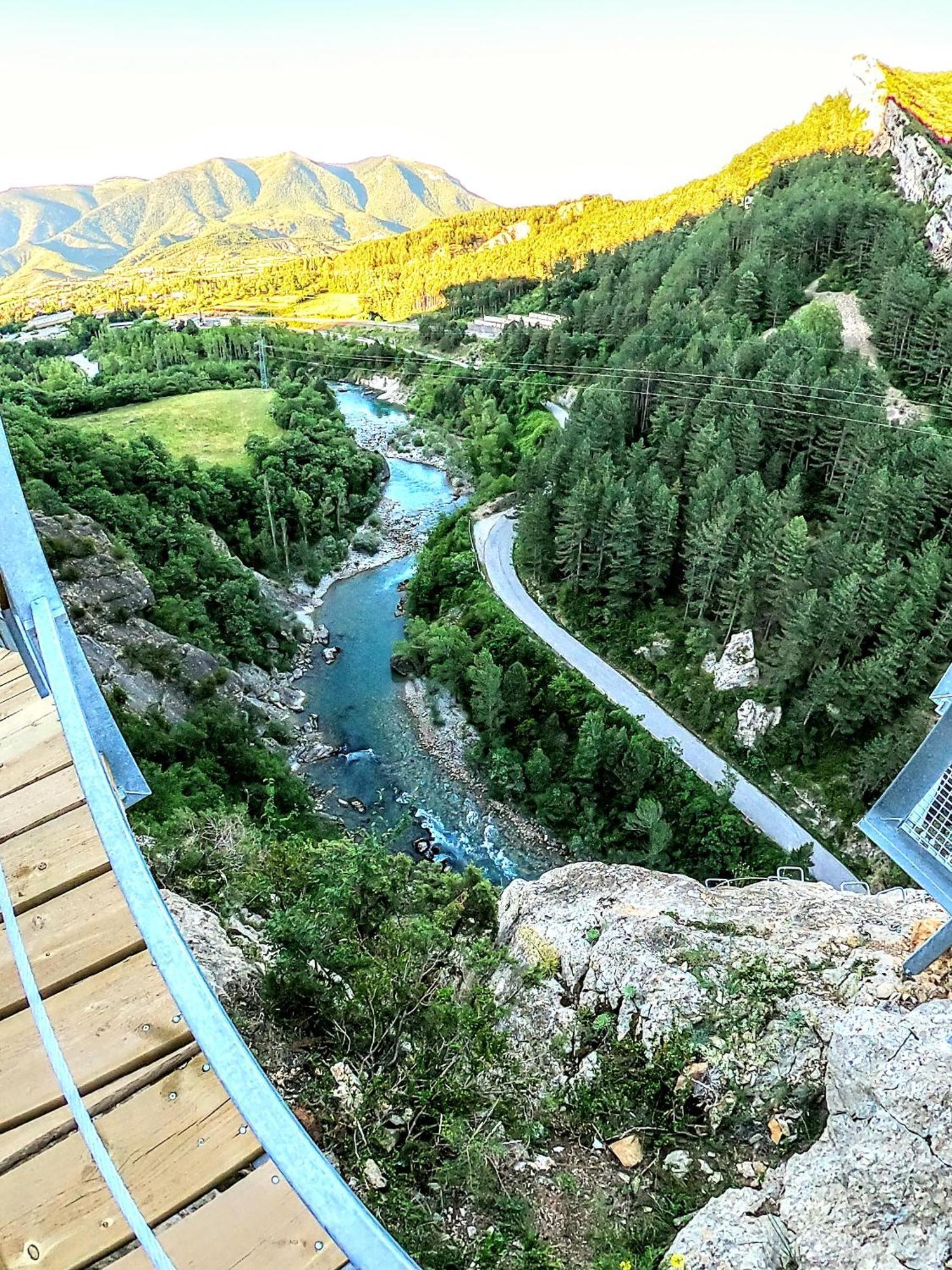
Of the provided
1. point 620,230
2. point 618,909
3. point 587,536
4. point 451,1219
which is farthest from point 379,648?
point 620,230

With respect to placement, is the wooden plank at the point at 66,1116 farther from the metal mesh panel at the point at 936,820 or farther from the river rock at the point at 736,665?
the river rock at the point at 736,665

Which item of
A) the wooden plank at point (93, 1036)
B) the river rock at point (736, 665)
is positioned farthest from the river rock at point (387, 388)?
the wooden plank at point (93, 1036)

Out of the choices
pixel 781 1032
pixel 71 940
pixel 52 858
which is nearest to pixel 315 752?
pixel 781 1032

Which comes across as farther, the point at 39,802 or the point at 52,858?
the point at 39,802

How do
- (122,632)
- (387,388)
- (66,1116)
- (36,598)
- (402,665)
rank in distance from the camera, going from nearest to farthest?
(66,1116) → (36,598) → (122,632) → (402,665) → (387,388)

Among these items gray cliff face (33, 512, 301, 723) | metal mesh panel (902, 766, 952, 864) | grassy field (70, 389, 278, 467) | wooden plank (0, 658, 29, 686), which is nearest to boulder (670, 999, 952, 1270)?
metal mesh panel (902, 766, 952, 864)

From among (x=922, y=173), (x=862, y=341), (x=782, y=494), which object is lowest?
(x=782, y=494)

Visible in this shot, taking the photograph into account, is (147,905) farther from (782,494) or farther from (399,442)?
(399,442)
